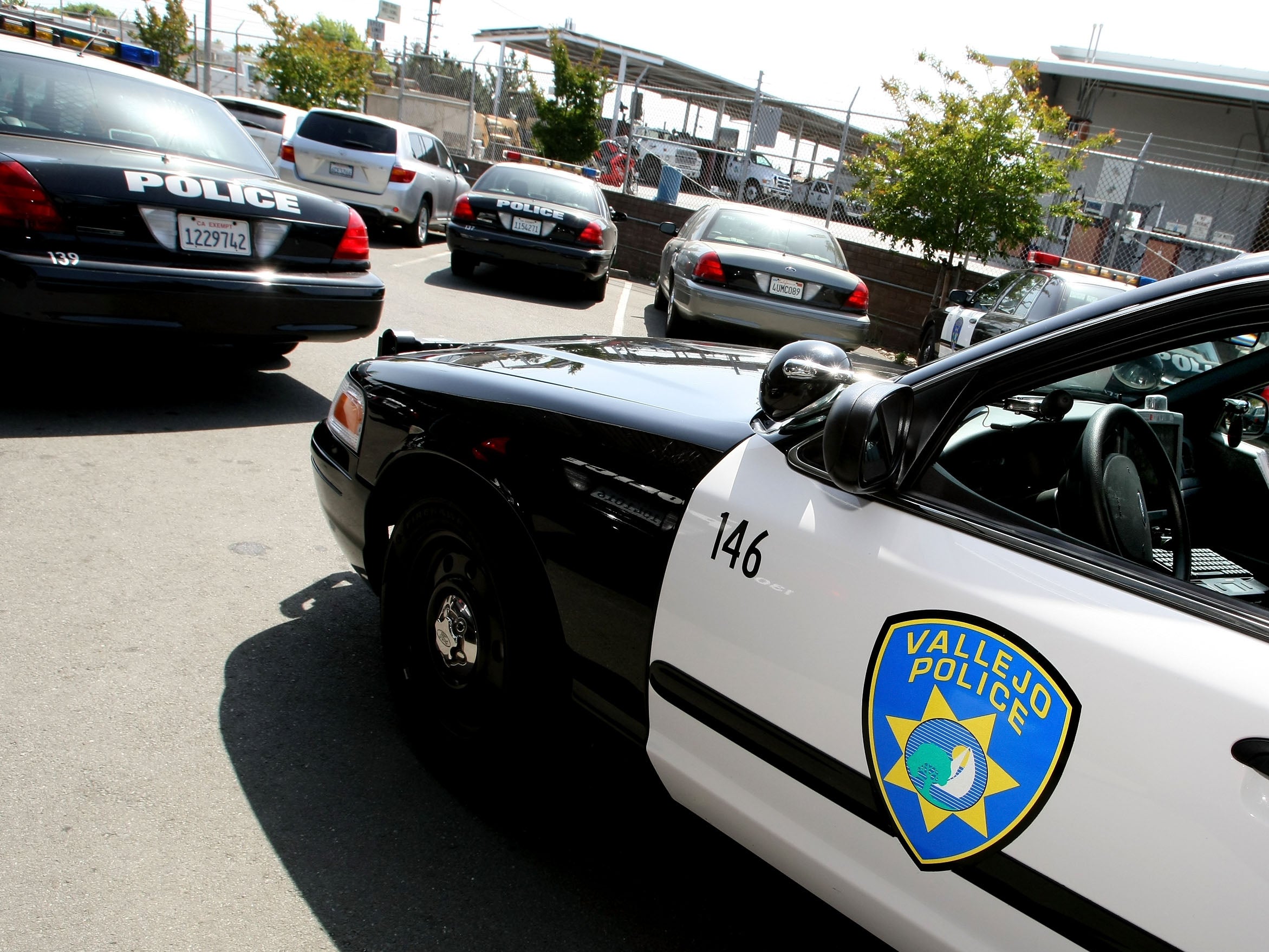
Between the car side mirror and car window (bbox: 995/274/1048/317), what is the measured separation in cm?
730

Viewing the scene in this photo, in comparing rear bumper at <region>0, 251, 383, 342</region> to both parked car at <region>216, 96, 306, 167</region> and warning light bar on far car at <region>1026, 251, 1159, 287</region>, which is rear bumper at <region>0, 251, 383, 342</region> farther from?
parked car at <region>216, 96, 306, 167</region>

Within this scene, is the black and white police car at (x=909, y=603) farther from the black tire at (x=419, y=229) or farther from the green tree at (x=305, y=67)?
the green tree at (x=305, y=67)

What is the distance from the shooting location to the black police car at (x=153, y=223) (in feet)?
14.7

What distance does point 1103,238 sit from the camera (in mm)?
13352

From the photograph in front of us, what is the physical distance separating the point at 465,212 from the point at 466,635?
9.36 m

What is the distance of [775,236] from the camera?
975cm

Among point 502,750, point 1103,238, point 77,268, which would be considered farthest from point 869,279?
point 502,750

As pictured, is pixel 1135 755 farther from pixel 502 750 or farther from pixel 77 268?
pixel 77 268

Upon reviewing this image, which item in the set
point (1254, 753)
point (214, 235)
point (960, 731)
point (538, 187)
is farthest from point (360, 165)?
point (1254, 753)

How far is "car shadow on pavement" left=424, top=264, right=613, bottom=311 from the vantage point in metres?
11.3

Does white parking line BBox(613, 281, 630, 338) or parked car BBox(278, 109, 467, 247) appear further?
parked car BBox(278, 109, 467, 247)

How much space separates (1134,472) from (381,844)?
1.86m

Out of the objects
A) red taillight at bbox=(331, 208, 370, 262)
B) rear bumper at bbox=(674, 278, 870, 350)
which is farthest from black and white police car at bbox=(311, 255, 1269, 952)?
rear bumper at bbox=(674, 278, 870, 350)

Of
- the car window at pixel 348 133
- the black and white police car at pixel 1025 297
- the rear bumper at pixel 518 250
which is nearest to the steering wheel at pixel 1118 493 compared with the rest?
the black and white police car at pixel 1025 297
